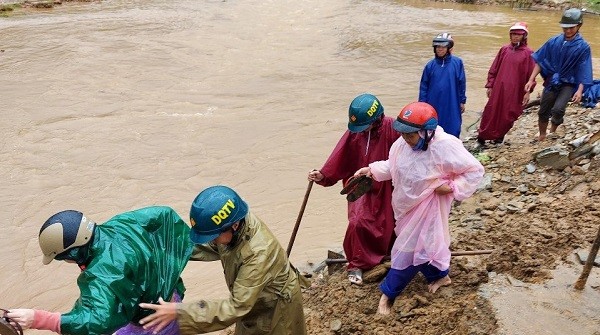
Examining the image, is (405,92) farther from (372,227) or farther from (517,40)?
(372,227)

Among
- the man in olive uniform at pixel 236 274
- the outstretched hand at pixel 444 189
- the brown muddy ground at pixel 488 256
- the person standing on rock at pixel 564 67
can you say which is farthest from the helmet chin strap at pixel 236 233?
the person standing on rock at pixel 564 67

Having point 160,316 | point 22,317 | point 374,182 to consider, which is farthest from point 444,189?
point 22,317

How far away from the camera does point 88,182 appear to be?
7.76m

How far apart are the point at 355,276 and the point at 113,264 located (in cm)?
210

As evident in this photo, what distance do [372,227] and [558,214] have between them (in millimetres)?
1639

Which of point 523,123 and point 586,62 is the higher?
point 586,62

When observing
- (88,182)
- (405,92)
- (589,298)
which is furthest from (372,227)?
(405,92)

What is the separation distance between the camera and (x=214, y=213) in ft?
7.70

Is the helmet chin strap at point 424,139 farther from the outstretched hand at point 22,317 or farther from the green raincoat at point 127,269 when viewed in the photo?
the outstretched hand at point 22,317

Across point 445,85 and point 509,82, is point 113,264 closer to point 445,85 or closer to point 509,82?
point 445,85

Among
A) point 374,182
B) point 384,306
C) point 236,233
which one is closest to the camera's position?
point 236,233

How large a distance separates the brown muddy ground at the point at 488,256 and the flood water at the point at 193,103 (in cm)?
139

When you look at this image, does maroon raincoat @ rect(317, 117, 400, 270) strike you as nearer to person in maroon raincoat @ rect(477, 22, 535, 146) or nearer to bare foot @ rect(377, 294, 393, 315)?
bare foot @ rect(377, 294, 393, 315)

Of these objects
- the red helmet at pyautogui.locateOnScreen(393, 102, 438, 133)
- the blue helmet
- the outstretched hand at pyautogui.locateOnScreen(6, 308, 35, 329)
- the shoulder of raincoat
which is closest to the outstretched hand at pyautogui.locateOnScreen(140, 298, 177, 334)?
the blue helmet
